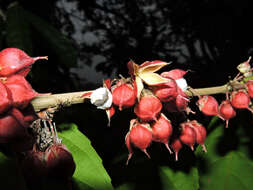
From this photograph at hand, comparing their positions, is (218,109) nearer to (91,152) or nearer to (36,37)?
(91,152)

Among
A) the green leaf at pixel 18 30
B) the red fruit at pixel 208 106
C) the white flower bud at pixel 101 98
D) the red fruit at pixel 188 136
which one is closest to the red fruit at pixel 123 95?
the white flower bud at pixel 101 98

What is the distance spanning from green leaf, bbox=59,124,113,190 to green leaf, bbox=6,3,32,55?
26.2 inches

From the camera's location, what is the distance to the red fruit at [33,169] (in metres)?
0.70

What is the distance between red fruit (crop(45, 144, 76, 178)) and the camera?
0.72 m

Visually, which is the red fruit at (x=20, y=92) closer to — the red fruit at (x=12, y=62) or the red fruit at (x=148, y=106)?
the red fruit at (x=12, y=62)

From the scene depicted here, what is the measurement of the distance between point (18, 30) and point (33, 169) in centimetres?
108

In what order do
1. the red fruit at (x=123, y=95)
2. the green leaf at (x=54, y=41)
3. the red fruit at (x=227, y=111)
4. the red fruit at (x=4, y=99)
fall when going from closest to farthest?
the red fruit at (x=4, y=99)
the red fruit at (x=123, y=95)
the red fruit at (x=227, y=111)
the green leaf at (x=54, y=41)

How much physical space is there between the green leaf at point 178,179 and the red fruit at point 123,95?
0.61 meters

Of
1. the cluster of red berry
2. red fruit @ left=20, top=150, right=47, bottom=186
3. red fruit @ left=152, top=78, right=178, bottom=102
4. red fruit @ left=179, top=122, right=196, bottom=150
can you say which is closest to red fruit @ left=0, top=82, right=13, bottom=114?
the cluster of red berry

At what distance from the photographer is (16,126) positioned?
58cm

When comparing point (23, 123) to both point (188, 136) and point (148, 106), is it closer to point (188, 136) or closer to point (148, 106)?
point (148, 106)

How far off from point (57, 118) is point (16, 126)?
2.03 feet

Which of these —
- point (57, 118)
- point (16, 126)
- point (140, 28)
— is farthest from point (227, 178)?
point (140, 28)

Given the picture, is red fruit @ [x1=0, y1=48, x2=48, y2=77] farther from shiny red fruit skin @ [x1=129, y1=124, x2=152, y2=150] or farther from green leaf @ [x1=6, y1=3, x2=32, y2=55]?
green leaf @ [x1=6, y1=3, x2=32, y2=55]
